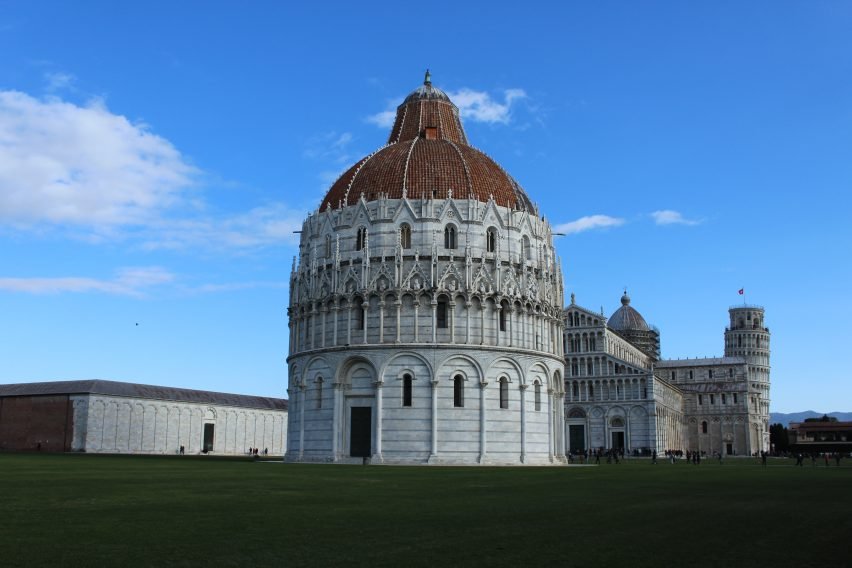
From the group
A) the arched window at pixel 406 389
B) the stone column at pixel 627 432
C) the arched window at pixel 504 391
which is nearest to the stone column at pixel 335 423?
the arched window at pixel 406 389

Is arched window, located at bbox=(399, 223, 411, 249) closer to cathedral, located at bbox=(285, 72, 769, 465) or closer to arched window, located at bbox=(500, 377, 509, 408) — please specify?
cathedral, located at bbox=(285, 72, 769, 465)

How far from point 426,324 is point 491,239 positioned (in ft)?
26.9

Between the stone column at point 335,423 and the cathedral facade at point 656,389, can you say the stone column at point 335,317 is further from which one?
the cathedral facade at point 656,389

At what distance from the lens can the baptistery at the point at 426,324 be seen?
184 feet

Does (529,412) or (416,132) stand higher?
(416,132)

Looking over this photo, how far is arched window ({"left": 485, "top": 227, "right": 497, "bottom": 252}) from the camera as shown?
59875 millimetres

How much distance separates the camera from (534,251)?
2451 inches

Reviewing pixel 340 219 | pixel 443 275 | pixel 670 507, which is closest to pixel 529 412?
pixel 443 275

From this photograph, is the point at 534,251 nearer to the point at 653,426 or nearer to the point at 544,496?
the point at 544,496

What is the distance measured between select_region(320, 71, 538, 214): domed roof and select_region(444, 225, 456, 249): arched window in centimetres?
256

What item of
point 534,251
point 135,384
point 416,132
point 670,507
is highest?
point 416,132

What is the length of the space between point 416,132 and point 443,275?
18569 mm

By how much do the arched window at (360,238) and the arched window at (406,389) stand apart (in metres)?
9.81

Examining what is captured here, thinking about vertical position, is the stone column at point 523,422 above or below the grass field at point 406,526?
above
